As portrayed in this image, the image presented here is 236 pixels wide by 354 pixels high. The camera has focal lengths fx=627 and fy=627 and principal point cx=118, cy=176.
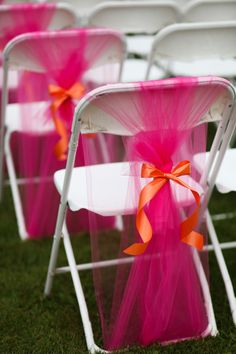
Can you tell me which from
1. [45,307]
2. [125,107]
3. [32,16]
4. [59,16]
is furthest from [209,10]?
[45,307]

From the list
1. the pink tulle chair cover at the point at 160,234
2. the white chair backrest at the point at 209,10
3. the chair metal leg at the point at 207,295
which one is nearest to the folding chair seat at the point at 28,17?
the white chair backrest at the point at 209,10

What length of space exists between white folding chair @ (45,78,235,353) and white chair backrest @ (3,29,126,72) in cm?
57

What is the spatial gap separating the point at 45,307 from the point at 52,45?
1155 mm

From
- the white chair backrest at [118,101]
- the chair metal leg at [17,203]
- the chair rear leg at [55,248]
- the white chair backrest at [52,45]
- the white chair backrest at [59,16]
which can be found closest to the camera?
the white chair backrest at [118,101]

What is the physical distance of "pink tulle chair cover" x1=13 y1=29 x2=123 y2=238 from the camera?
276cm

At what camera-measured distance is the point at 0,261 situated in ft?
10.2

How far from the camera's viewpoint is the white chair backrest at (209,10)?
3.50 meters

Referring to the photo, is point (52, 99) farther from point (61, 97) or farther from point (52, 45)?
point (52, 45)

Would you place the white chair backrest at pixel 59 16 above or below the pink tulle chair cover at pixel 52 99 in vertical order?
above

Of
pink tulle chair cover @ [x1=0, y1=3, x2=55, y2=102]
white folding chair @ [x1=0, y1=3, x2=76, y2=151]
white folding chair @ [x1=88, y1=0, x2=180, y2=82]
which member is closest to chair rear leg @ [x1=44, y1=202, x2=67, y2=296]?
white folding chair @ [x1=0, y1=3, x2=76, y2=151]

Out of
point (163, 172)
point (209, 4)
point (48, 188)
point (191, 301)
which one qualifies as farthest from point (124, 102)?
point (209, 4)

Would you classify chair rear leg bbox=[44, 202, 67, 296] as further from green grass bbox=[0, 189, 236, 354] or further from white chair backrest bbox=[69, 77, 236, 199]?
white chair backrest bbox=[69, 77, 236, 199]

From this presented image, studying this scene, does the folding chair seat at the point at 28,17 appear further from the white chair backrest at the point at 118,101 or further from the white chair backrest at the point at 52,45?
the white chair backrest at the point at 118,101

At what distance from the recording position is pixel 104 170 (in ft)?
8.47
